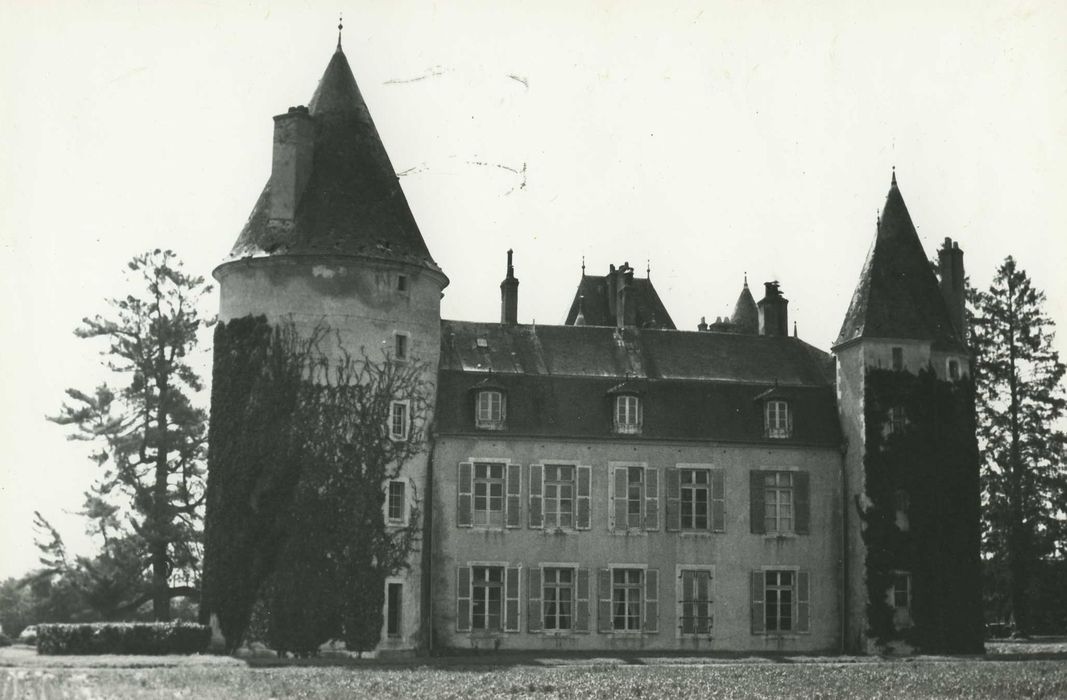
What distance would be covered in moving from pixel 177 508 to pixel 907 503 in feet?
64.5

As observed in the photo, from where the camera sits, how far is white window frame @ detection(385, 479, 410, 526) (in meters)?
36.9

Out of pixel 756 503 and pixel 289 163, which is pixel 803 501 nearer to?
pixel 756 503

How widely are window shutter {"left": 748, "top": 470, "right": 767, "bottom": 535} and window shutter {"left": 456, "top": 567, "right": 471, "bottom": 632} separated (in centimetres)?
760

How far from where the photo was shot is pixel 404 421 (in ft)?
123

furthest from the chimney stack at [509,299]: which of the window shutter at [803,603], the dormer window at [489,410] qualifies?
the window shutter at [803,603]

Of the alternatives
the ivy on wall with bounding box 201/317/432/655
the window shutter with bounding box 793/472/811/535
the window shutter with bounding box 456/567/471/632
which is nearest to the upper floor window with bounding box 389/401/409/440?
the ivy on wall with bounding box 201/317/432/655

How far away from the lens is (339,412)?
36344 millimetres

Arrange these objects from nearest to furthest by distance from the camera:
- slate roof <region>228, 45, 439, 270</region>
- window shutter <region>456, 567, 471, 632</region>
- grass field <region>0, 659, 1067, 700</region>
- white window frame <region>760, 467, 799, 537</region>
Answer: grass field <region>0, 659, 1067, 700</region> < slate roof <region>228, 45, 439, 270</region> < window shutter <region>456, 567, 471, 632</region> < white window frame <region>760, 467, 799, 537</region>

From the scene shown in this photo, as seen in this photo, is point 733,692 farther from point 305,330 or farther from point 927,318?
point 927,318

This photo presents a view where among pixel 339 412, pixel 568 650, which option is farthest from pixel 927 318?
pixel 339 412

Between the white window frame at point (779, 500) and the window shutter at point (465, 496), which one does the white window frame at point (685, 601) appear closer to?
the white window frame at point (779, 500)

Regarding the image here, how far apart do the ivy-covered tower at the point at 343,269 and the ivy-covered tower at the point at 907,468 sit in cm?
1125

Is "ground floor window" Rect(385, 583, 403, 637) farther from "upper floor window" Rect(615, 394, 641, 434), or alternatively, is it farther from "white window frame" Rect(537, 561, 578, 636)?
"upper floor window" Rect(615, 394, 641, 434)

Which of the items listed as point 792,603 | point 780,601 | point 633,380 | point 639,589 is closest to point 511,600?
point 639,589
